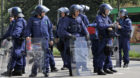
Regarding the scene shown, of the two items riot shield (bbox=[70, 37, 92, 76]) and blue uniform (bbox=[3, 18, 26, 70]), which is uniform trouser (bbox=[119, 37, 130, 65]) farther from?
blue uniform (bbox=[3, 18, 26, 70])

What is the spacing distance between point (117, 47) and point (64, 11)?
80.3 inches

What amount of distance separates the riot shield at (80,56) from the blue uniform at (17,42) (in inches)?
55.0

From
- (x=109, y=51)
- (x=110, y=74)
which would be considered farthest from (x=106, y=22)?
(x=110, y=74)

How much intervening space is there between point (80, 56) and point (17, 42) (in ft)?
5.72

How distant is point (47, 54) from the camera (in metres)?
9.59

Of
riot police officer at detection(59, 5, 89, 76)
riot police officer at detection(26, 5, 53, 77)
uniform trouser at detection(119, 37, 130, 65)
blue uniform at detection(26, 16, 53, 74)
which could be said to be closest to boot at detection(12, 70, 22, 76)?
riot police officer at detection(26, 5, 53, 77)

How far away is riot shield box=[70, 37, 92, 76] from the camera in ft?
32.2

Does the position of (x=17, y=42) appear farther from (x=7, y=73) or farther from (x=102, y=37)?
(x=102, y=37)

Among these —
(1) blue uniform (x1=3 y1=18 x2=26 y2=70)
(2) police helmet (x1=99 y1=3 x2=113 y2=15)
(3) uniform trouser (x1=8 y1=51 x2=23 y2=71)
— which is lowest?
(3) uniform trouser (x1=8 y1=51 x2=23 y2=71)

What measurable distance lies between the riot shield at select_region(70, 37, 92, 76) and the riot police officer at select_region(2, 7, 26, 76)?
1385mm

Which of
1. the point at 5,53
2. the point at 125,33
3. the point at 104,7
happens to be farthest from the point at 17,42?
the point at 125,33

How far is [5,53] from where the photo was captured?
9.86 meters

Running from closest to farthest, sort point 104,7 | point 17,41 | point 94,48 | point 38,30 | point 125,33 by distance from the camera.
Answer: point 38,30 < point 17,41 < point 104,7 < point 94,48 < point 125,33

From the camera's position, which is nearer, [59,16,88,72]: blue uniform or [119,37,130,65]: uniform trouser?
[59,16,88,72]: blue uniform
